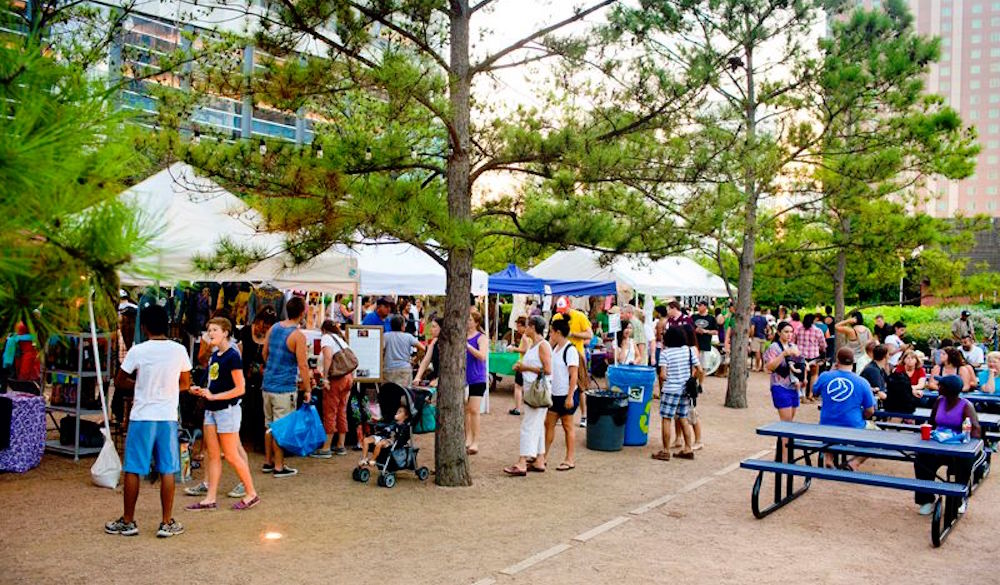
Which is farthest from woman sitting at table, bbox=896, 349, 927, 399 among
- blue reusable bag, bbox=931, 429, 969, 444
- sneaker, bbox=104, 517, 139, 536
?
sneaker, bbox=104, 517, 139, 536

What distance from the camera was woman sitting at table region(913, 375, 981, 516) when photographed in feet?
24.3

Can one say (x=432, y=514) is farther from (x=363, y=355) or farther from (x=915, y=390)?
(x=915, y=390)

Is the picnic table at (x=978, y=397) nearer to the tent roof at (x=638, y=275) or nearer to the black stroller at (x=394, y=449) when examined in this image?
the tent roof at (x=638, y=275)

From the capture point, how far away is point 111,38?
7.73 metres

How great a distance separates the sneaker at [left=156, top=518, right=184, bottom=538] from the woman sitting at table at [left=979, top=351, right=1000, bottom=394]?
34.7ft

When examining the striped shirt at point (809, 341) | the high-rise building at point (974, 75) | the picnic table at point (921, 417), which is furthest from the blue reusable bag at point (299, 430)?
the high-rise building at point (974, 75)

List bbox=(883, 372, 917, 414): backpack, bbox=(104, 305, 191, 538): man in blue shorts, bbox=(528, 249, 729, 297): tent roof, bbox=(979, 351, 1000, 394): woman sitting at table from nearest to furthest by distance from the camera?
1. bbox=(104, 305, 191, 538): man in blue shorts
2. bbox=(883, 372, 917, 414): backpack
3. bbox=(979, 351, 1000, 394): woman sitting at table
4. bbox=(528, 249, 729, 297): tent roof

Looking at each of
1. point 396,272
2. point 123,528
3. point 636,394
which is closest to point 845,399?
point 636,394

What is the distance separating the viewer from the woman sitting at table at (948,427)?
742 centimetres

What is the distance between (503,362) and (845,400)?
763cm

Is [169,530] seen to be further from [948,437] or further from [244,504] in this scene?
[948,437]

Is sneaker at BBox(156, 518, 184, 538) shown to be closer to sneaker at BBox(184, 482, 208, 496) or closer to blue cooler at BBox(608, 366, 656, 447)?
sneaker at BBox(184, 482, 208, 496)

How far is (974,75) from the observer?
131750 mm

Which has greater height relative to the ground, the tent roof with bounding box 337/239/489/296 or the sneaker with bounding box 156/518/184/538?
the tent roof with bounding box 337/239/489/296
